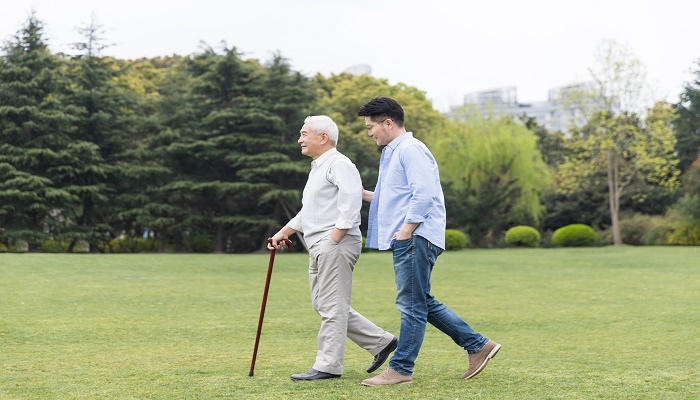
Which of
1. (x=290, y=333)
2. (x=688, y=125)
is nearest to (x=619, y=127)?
(x=688, y=125)

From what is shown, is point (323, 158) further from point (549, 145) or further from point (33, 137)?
point (549, 145)

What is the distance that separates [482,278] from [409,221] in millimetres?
12978

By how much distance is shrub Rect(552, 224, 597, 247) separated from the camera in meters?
34.7

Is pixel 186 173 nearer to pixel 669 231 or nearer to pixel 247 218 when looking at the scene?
pixel 247 218

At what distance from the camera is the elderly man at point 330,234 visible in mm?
5207

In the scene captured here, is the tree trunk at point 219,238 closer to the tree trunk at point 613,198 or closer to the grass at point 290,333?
the grass at point 290,333

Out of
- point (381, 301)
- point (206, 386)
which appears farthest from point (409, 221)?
point (381, 301)

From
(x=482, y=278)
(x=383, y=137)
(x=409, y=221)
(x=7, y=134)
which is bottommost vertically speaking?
(x=482, y=278)

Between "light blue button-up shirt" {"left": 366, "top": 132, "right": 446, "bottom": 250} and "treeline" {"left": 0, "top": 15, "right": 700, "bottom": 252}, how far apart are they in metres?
25.5

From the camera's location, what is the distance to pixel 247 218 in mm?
31719

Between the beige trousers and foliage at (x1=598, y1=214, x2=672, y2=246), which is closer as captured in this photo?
the beige trousers

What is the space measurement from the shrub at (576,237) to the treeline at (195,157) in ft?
7.95

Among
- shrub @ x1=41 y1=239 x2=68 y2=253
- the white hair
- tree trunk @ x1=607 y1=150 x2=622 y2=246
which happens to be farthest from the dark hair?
tree trunk @ x1=607 y1=150 x2=622 y2=246

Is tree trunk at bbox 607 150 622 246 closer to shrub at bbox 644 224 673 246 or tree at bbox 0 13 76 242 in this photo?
shrub at bbox 644 224 673 246
